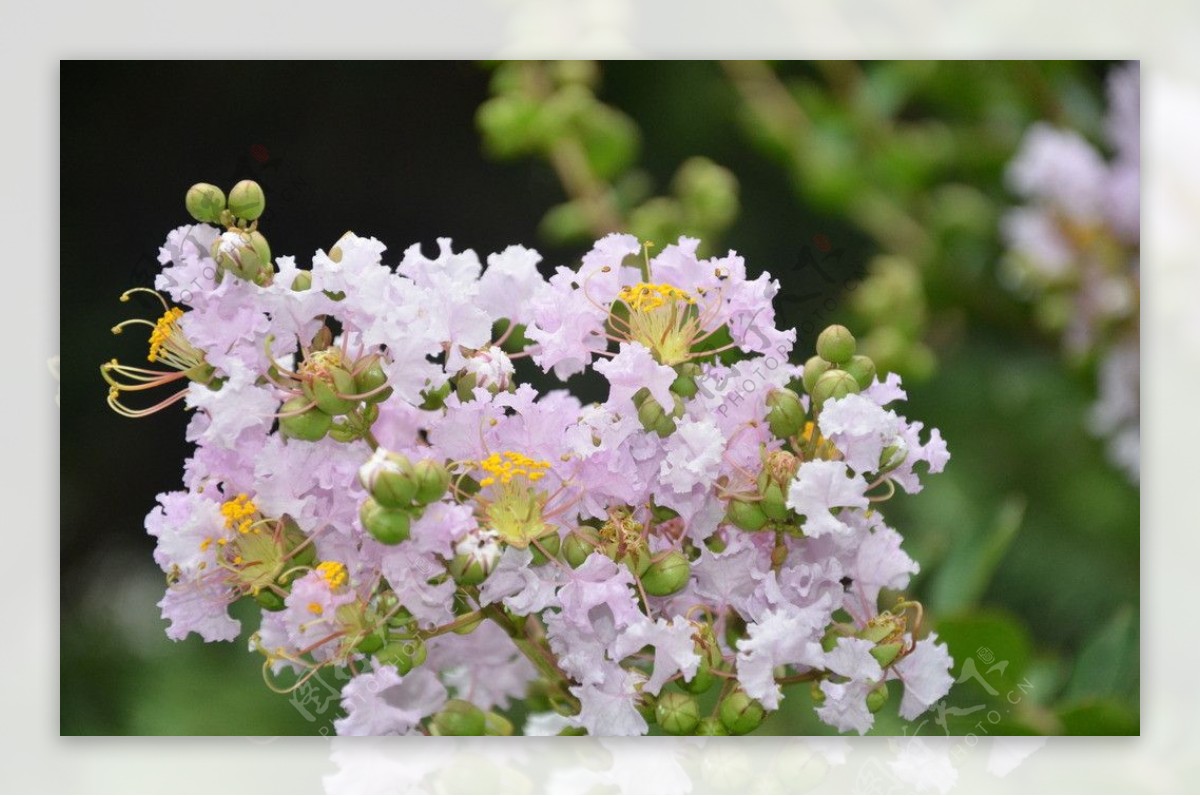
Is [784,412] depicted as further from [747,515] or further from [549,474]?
[549,474]

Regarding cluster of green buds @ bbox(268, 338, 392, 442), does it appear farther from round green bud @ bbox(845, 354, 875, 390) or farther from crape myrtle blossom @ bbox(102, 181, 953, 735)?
round green bud @ bbox(845, 354, 875, 390)

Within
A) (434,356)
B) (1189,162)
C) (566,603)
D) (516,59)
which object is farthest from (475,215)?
(1189,162)

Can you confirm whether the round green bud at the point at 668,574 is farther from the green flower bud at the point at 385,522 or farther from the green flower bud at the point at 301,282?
the green flower bud at the point at 301,282

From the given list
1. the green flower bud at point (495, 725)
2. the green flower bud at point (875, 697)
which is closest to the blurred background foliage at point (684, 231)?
the green flower bud at point (875, 697)

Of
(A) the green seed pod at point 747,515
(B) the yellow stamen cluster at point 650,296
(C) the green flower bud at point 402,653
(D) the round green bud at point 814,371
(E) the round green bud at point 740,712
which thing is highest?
(B) the yellow stamen cluster at point 650,296

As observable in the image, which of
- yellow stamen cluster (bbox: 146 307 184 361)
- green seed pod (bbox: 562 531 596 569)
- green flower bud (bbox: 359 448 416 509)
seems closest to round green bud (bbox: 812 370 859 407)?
green seed pod (bbox: 562 531 596 569)

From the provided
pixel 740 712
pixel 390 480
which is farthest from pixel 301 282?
pixel 740 712
